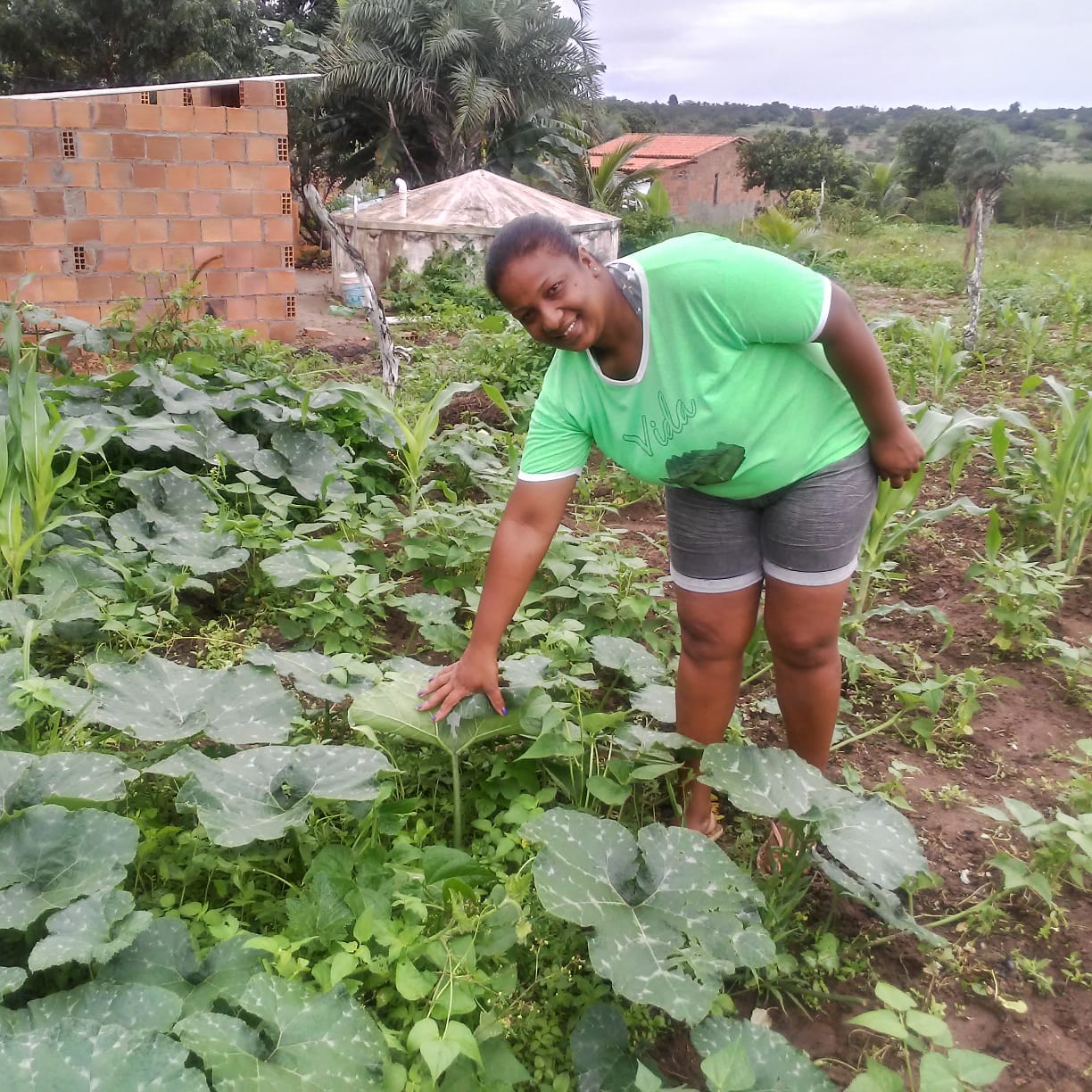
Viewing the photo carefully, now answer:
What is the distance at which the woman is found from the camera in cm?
149

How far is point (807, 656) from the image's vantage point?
5.78 feet

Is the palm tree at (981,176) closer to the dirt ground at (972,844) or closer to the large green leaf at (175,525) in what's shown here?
the dirt ground at (972,844)

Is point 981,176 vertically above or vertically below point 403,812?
above

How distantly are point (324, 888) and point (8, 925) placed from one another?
45 cm

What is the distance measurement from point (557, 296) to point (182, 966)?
1.15 m

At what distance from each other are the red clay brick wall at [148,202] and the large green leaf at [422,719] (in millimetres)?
4230

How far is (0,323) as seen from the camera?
4.54 metres

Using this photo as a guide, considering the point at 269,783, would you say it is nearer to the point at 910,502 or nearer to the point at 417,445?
the point at 417,445

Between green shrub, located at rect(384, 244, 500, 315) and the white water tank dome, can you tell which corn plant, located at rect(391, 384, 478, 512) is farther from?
the white water tank dome

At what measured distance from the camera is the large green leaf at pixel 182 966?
1335 mm

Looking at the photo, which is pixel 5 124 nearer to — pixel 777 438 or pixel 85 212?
pixel 85 212

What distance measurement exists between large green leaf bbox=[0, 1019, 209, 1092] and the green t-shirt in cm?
102

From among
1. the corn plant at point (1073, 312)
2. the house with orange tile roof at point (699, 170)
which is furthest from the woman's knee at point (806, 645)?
the house with orange tile roof at point (699, 170)

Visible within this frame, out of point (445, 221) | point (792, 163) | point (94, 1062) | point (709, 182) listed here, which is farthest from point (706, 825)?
point (709, 182)
